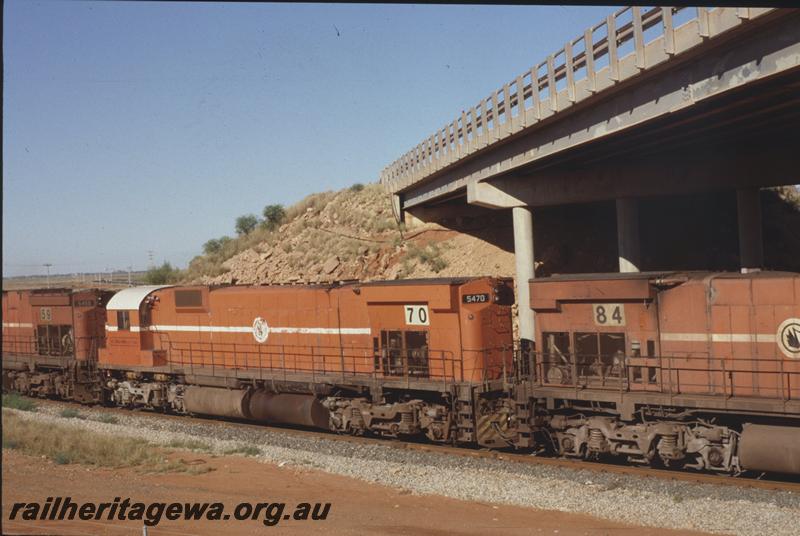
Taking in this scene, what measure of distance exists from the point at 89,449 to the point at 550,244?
24713 mm

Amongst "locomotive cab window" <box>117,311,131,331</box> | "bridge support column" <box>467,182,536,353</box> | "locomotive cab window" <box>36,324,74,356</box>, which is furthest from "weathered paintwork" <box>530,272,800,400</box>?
"locomotive cab window" <box>36,324,74,356</box>

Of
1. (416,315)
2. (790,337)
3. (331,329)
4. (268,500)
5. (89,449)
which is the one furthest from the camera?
(331,329)

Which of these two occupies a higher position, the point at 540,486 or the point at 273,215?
the point at 273,215

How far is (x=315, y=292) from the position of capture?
18781mm

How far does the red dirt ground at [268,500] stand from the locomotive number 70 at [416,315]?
435 centimetres

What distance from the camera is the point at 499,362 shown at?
54.7 ft

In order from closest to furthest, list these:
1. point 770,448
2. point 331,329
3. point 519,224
Answer: point 770,448 < point 331,329 < point 519,224

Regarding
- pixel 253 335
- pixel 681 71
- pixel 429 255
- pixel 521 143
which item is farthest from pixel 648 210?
pixel 253 335

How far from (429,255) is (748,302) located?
25.8 meters

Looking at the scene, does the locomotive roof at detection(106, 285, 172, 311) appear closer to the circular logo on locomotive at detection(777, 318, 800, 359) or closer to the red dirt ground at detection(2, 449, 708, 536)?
the red dirt ground at detection(2, 449, 708, 536)

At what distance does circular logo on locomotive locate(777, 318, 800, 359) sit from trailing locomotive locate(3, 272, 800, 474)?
0.06 ft

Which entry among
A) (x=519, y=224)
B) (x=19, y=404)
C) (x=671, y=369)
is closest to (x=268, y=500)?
(x=671, y=369)

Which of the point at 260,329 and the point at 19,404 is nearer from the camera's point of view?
the point at 260,329

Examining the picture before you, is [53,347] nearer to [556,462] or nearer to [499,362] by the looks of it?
[499,362]
